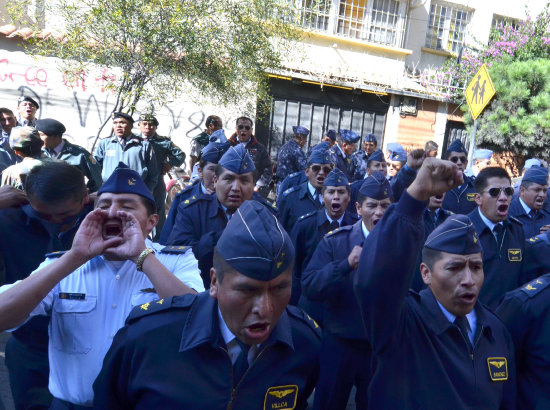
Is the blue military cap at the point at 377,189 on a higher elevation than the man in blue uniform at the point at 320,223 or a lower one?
higher

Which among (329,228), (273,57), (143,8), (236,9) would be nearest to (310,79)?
(273,57)

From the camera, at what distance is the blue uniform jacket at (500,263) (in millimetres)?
4352

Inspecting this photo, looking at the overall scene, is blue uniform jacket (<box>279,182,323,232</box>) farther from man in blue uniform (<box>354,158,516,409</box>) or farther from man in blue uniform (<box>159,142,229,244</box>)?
man in blue uniform (<box>354,158,516,409</box>)

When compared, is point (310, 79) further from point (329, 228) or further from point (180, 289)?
point (180, 289)

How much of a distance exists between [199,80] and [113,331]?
714cm

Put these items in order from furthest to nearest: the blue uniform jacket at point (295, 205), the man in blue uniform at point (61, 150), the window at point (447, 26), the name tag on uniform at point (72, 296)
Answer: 1. the window at point (447, 26)
2. the blue uniform jacket at point (295, 205)
3. the man in blue uniform at point (61, 150)
4. the name tag on uniform at point (72, 296)

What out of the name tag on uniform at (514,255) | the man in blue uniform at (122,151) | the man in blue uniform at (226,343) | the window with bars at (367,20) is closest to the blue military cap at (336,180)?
the name tag on uniform at (514,255)

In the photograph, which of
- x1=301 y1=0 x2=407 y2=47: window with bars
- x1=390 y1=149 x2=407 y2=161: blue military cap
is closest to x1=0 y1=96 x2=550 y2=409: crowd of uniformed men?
x1=390 y1=149 x2=407 y2=161: blue military cap

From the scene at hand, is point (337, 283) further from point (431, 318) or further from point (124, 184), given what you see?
point (124, 184)

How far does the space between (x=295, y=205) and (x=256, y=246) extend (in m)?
4.49

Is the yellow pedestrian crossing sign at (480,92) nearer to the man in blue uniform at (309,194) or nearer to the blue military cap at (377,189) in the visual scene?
the man in blue uniform at (309,194)

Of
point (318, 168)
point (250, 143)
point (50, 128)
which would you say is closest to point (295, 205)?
point (318, 168)

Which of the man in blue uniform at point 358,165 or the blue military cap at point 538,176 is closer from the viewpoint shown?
the blue military cap at point 538,176

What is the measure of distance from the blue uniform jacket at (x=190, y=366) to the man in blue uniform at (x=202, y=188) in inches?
115
